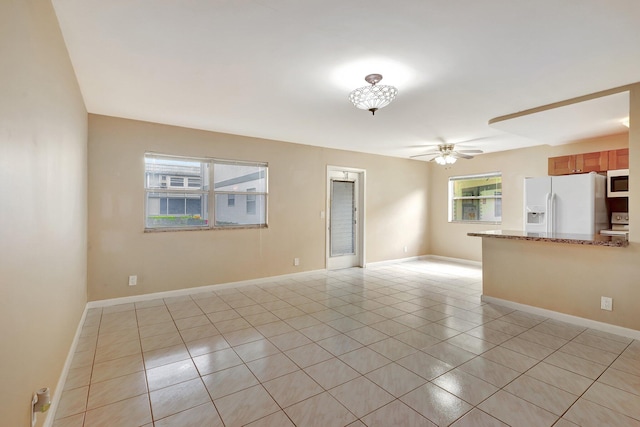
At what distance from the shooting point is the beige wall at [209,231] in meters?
3.88

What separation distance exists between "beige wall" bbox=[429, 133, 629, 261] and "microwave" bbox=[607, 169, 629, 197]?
0.92 meters

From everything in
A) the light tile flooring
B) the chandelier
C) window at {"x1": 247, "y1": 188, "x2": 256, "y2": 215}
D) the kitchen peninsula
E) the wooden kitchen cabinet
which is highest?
the chandelier

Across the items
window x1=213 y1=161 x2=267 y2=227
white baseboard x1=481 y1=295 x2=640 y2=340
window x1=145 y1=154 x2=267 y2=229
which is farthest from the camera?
window x1=213 y1=161 x2=267 y2=227

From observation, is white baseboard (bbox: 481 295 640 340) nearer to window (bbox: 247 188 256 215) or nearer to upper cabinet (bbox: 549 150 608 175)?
upper cabinet (bbox: 549 150 608 175)

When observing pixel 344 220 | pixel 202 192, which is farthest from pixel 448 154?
pixel 202 192

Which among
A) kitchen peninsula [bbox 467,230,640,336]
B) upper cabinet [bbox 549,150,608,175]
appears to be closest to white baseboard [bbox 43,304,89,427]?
kitchen peninsula [bbox 467,230,640,336]

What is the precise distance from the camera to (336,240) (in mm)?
6199

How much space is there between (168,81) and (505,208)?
6.30m

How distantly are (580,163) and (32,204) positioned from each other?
6.26 meters

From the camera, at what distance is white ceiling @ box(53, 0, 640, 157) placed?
6.15 feet

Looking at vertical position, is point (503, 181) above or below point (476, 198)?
above

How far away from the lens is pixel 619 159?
162 inches

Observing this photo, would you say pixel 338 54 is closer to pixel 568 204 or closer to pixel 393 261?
pixel 568 204

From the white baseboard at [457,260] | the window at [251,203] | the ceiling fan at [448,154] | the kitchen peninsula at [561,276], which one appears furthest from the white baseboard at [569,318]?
the window at [251,203]
